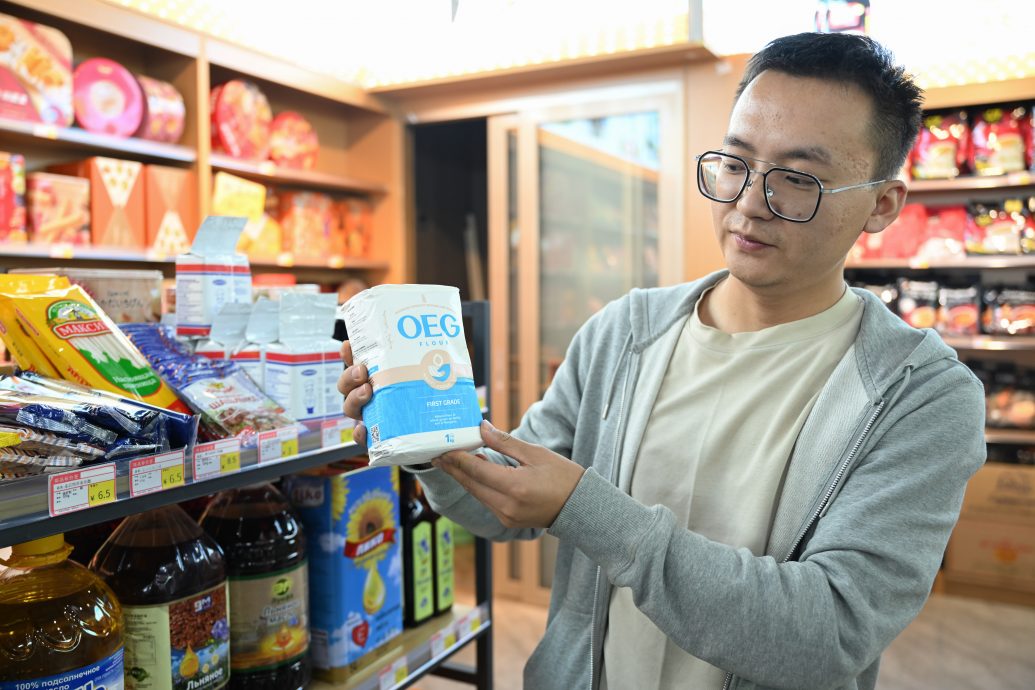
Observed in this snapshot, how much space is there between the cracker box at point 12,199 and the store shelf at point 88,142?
0.11 m

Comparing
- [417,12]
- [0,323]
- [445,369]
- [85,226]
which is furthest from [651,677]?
[417,12]

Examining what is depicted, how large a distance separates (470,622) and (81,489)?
109 centimetres

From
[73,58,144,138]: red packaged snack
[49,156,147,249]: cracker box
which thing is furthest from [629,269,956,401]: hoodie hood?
[73,58,144,138]: red packaged snack

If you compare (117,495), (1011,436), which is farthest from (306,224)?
(1011,436)

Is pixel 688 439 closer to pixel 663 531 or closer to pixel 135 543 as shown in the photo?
pixel 663 531

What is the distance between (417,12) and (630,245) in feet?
5.15

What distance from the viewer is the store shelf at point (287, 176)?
375 centimetres

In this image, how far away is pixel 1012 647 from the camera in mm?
3613

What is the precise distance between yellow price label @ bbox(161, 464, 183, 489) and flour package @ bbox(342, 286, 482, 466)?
0.30 m

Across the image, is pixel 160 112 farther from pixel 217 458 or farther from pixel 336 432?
pixel 217 458

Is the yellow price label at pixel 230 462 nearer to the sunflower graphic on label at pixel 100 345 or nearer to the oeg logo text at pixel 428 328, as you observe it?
the sunflower graphic on label at pixel 100 345

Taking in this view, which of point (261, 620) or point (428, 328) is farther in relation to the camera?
point (261, 620)

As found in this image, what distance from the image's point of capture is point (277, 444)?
4.28 feet

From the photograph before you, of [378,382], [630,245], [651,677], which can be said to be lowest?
[651,677]
